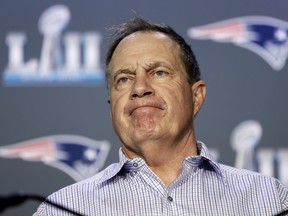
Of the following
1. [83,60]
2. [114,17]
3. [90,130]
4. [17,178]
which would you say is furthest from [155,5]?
[17,178]

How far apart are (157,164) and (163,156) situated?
0.02 metres

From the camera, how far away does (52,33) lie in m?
1.80

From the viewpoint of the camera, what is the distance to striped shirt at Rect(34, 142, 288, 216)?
1.11 m

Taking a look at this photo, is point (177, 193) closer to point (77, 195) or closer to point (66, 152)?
point (77, 195)

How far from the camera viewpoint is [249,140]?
5.75 ft

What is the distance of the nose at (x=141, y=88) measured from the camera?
114 cm

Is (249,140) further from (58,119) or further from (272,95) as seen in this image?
(58,119)

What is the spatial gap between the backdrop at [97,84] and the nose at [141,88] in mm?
617

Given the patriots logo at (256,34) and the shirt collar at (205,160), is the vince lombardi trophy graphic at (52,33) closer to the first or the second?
the patriots logo at (256,34)

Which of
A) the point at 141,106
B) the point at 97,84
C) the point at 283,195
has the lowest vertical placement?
the point at 283,195

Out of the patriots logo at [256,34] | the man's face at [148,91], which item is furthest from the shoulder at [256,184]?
the patriots logo at [256,34]

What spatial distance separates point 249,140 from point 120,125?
2.22 ft

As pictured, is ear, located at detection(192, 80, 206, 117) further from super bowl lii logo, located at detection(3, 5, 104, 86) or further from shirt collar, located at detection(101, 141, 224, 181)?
super bowl lii logo, located at detection(3, 5, 104, 86)

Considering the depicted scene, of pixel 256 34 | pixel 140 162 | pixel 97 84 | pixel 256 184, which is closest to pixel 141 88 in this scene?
pixel 140 162
